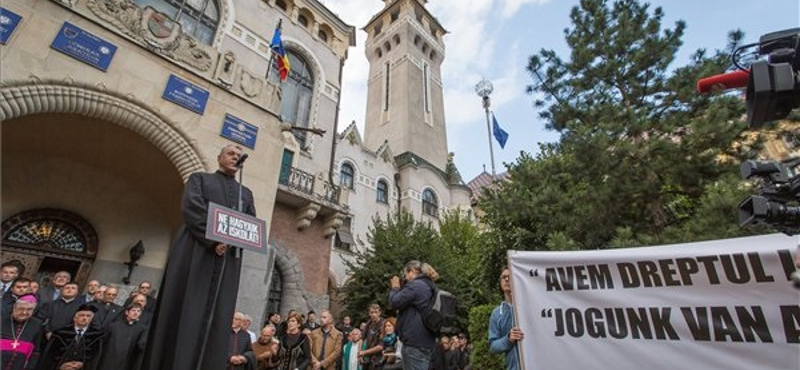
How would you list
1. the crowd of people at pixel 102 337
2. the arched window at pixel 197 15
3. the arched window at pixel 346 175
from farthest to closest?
the arched window at pixel 346 175
the arched window at pixel 197 15
the crowd of people at pixel 102 337

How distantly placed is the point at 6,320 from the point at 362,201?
16.3m

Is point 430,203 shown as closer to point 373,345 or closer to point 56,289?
point 373,345

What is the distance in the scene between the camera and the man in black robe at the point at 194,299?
2465 millimetres

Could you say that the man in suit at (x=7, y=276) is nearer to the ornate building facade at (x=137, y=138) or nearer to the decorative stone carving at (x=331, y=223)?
the ornate building facade at (x=137, y=138)

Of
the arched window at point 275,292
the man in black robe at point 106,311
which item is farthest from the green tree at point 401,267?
the man in black robe at point 106,311

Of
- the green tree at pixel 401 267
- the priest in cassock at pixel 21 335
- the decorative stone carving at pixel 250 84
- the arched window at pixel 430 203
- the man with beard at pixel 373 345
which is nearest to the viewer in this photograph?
the priest in cassock at pixel 21 335

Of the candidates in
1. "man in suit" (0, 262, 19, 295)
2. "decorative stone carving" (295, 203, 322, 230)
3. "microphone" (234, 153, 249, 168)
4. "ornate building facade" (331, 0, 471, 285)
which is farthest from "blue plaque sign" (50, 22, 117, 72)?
"ornate building facade" (331, 0, 471, 285)

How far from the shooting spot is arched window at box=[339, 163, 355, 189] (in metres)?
19.7

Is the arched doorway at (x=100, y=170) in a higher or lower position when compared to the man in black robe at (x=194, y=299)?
higher

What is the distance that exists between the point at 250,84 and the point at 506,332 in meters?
7.73

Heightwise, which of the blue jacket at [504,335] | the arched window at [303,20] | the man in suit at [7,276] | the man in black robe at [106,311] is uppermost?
the arched window at [303,20]

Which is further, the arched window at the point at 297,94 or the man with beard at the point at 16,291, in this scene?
the arched window at the point at 297,94

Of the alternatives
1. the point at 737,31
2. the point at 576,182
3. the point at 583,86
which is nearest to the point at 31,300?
the point at 576,182

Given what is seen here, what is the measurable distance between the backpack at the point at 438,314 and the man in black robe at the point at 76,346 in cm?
409
